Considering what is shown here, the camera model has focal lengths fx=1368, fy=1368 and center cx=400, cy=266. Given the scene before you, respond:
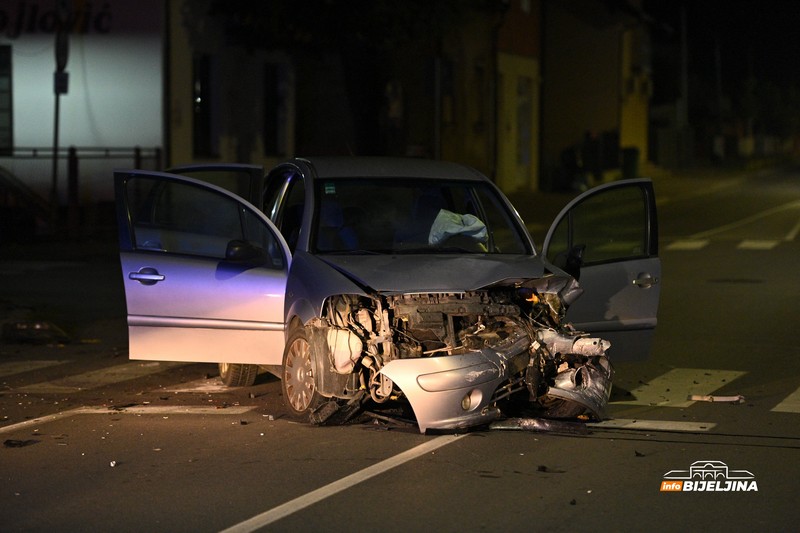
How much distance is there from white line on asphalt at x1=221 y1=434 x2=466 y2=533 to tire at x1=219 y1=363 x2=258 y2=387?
2423 millimetres

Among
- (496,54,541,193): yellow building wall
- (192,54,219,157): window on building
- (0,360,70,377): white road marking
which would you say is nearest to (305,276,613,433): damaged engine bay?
(0,360,70,377): white road marking

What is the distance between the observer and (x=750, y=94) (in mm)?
97062

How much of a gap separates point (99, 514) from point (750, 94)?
9536 centimetres

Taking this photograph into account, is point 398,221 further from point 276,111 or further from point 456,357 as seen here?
point 276,111

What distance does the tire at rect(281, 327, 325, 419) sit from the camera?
8438 mm

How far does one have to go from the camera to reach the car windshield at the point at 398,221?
916cm

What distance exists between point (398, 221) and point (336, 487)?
2969 millimetres

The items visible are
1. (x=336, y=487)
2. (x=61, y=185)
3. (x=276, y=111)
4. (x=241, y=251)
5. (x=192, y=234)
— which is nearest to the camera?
(x=336, y=487)

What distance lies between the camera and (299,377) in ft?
28.2

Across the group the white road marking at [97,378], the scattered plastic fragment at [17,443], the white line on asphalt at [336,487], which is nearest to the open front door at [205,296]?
the scattered plastic fragment at [17,443]

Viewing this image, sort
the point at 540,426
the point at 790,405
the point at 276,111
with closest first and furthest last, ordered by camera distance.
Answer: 1. the point at 540,426
2. the point at 790,405
3. the point at 276,111

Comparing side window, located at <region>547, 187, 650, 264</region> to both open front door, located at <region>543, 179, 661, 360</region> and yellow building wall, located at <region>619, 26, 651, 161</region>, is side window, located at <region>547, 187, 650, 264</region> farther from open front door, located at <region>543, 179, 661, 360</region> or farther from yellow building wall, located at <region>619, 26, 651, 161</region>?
yellow building wall, located at <region>619, 26, 651, 161</region>

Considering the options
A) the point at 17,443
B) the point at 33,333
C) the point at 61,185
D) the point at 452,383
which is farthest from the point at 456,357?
the point at 61,185

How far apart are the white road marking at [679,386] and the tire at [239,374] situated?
8.74ft
